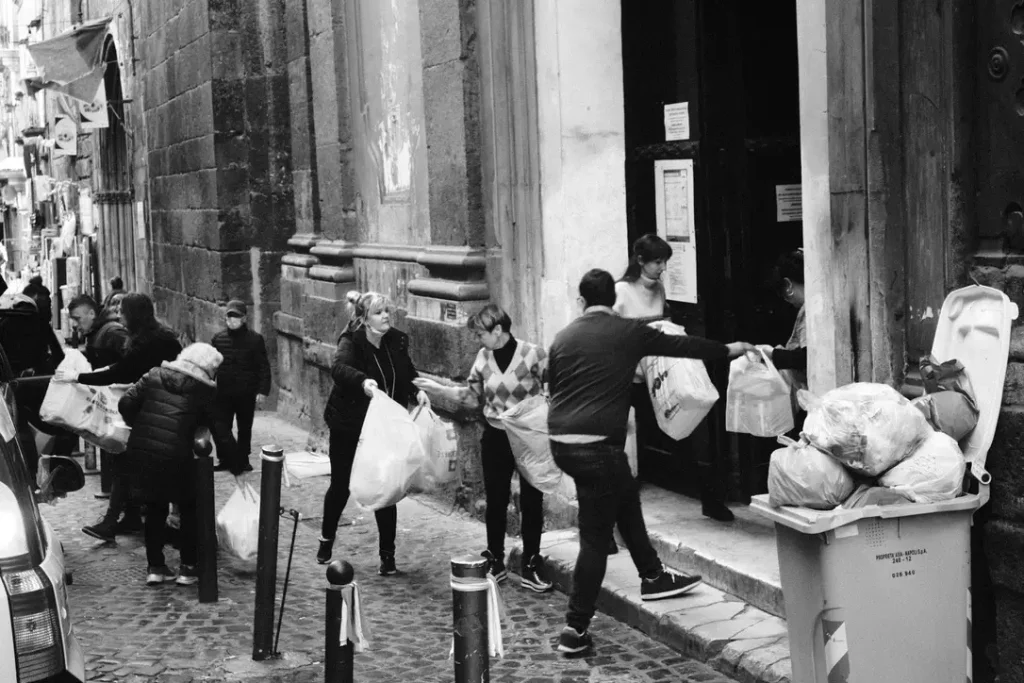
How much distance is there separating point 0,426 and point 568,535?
3897mm

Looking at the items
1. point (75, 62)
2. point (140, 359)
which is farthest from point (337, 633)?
point (75, 62)

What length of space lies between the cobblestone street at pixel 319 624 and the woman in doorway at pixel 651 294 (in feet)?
3.08

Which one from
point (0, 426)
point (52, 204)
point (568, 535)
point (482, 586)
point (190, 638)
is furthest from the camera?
point (52, 204)

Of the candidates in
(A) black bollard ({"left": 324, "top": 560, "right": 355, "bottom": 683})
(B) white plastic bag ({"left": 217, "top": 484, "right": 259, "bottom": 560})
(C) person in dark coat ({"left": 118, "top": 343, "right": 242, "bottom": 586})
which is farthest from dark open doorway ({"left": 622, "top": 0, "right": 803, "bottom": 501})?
(A) black bollard ({"left": 324, "top": 560, "right": 355, "bottom": 683})

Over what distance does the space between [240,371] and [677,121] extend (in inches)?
194

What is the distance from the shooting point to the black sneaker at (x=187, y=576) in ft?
24.6

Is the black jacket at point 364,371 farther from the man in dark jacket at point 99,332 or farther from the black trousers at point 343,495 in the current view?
the man in dark jacket at point 99,332

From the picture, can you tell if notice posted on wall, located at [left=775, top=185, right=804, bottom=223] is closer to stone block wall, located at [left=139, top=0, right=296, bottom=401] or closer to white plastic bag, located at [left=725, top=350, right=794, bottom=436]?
white plastic bag, located at [left=725, top=350, right=794, bottom=436]

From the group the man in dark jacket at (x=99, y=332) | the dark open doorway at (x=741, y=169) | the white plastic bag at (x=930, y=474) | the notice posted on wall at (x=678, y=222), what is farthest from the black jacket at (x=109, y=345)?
the white plastic bag at (x=930, y=474)

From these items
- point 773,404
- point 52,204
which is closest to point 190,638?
point 773,404

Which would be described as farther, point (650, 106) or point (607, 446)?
point (650, 106)

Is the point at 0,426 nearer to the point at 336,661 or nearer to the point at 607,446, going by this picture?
the point at 336,661

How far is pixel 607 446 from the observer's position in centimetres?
589

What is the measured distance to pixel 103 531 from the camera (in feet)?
28.3
